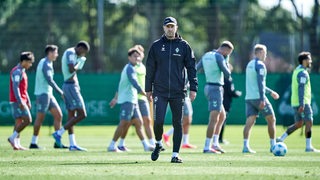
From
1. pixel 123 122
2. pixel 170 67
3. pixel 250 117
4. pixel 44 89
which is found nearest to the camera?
pixel 170 67

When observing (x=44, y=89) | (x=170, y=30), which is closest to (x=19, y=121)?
(x=44, y=89)

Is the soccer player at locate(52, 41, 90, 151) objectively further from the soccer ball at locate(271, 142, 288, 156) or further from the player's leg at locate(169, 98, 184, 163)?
A: the player's leg at locate(169, 98, 184, 163)

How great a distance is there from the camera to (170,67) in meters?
15.2

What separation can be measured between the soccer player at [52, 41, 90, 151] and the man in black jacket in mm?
4682

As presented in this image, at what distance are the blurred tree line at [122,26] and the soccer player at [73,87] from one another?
1638cm

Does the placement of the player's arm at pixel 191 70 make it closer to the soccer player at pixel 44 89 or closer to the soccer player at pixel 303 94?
the soccer player at pixel 303 94

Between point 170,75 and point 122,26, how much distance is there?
2353 centimetres

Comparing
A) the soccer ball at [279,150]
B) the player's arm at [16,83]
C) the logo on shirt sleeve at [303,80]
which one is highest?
the logo on shirt sleeve at [303,80]

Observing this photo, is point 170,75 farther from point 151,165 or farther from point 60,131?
point 60,131

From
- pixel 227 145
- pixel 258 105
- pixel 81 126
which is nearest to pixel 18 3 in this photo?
pixel 81 126

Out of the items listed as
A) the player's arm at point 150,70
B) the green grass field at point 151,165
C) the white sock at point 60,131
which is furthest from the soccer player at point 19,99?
the player's arm at point 150,70

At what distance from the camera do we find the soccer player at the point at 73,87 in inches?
779

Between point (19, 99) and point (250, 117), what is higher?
point (19, 99)

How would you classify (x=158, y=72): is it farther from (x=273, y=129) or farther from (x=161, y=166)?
(x=273, y=129)
